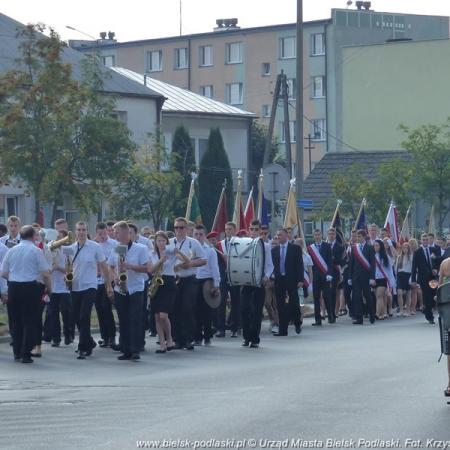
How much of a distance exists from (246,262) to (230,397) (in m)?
7.59

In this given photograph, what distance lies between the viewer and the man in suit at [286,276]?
23562 mm

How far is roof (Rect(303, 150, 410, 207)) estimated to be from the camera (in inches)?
2483

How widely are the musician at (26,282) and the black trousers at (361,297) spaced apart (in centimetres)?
1039

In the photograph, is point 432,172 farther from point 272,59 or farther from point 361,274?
point 272,59

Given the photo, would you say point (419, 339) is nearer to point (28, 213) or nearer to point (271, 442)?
point (271, 442)

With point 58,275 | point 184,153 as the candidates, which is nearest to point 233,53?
point 184,153

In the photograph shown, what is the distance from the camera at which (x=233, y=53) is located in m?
90.7

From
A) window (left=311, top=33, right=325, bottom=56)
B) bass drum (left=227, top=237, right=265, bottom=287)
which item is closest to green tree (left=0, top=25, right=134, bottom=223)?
bass drum (left=227, top=237, right=265, bottom=287)

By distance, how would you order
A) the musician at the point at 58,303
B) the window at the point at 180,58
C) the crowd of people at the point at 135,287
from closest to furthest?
the crowd of people at the point at 135,287
the musician at the point at 58,303
the window at the point at 180,58

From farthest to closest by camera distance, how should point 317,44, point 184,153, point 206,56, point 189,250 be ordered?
point 206,56 < point 317,44 < point 184,153 < point 189,250

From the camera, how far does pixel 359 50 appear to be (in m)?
78.7

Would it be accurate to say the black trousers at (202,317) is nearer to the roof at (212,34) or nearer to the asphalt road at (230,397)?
the asphalt road at (230,397)

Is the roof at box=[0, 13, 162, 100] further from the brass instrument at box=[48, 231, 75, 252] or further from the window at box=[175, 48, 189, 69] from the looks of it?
the window at box=[175, 48, 189, 69]

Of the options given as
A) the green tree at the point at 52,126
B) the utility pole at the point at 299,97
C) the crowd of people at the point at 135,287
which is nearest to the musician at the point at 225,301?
the crowd of people at the point at 135,287
